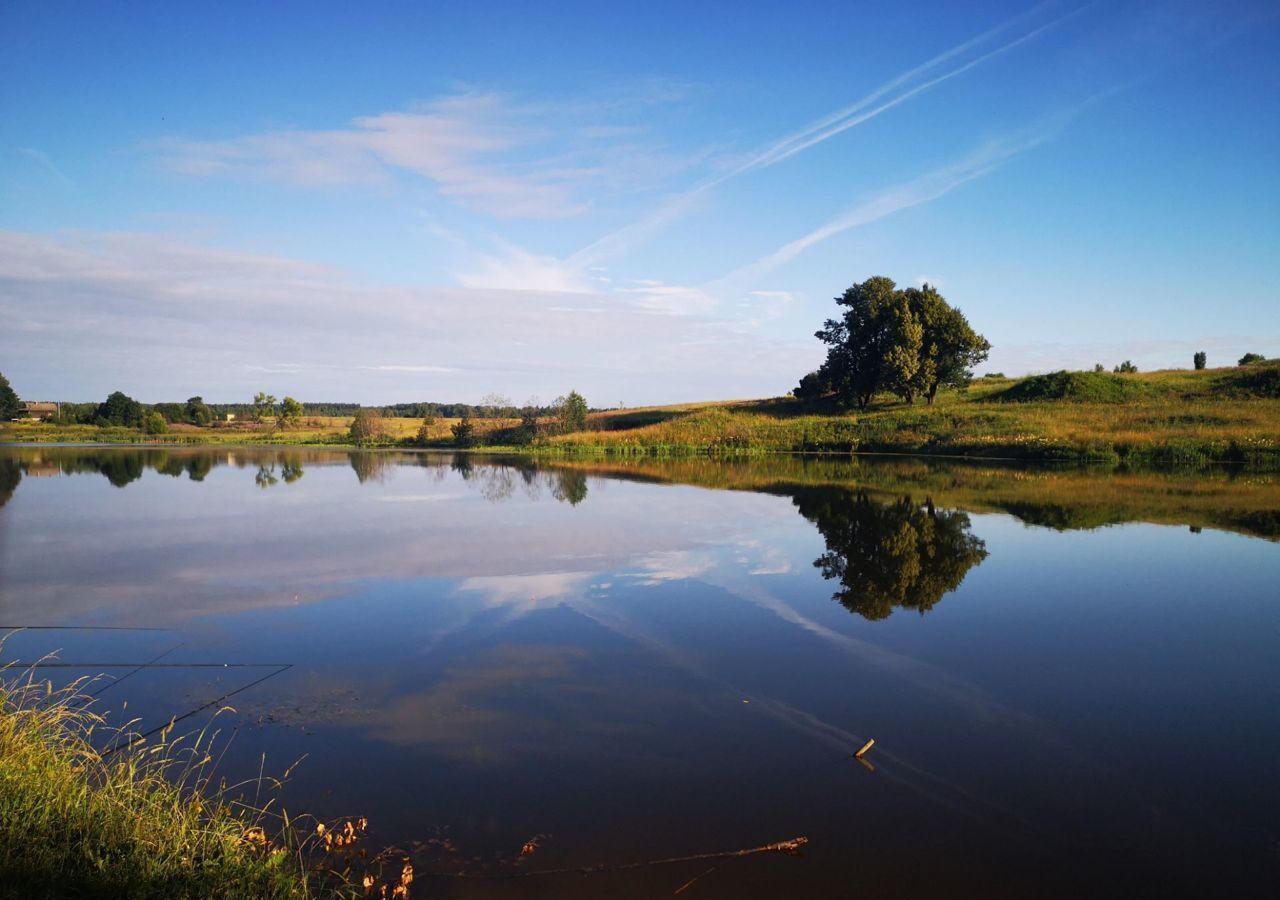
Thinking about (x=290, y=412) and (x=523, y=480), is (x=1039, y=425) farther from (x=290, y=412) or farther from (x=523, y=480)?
(x=290, y=412)

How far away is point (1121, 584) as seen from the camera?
10.6 m

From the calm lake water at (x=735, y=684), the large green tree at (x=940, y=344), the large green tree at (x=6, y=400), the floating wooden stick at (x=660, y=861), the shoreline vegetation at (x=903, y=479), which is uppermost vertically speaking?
the large green tree at (x=940, y=344)

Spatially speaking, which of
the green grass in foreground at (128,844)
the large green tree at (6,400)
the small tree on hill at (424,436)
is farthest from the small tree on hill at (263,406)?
the green grass in foreground at (128,844)

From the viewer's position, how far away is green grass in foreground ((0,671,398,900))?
332 centimetres

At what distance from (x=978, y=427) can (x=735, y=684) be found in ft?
128

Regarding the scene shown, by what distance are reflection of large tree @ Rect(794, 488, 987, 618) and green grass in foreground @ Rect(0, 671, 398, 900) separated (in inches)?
265

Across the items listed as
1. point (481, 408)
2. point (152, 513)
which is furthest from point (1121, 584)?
point (481, 408)

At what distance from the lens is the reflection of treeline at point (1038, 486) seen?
55.7ft

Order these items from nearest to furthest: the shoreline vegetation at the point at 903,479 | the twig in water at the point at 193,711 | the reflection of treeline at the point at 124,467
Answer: the twig in water at the point at 193,711 < the shoreline vegetation at the point at 903,479 < the reflection of treeline at the point at 124,467

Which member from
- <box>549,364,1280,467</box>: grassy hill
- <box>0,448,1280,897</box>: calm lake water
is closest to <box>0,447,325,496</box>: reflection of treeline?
<box>0,448,1280,897</box>: calm lake water

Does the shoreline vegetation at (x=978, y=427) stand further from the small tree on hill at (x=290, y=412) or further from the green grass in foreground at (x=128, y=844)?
the green grass in foreground at (x=128, y=844)

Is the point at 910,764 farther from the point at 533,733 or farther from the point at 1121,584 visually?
the point at 1121,584

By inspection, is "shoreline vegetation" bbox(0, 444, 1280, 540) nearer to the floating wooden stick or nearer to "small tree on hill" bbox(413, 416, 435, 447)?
the floating wooden stick

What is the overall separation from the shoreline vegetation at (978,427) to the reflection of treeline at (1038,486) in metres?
4.27
